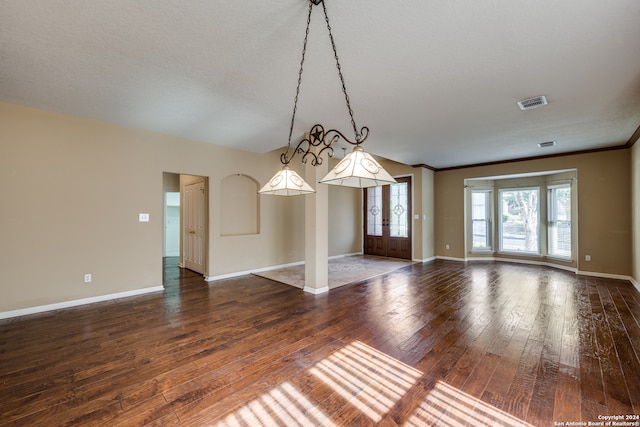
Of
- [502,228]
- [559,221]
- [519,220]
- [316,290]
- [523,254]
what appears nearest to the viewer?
[316,290]

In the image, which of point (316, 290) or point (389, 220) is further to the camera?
point (389, 220)

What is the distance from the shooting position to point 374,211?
8234 millimetres

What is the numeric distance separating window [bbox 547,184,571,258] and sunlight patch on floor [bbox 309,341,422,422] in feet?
20.5

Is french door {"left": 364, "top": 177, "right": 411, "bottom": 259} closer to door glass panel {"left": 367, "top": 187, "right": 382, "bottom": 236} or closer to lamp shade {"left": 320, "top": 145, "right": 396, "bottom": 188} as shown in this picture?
door glass panel {"left": 367, "top": 187, "right": 382, "bottom": 236}

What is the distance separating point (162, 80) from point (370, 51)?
209cm


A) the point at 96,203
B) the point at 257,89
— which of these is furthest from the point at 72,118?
the point at 257,89

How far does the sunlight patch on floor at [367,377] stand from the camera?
5.89ft

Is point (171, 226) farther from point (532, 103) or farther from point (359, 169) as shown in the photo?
point (532, 103)

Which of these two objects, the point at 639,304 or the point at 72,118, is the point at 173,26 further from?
the point at 639,304

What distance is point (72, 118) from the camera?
369cm

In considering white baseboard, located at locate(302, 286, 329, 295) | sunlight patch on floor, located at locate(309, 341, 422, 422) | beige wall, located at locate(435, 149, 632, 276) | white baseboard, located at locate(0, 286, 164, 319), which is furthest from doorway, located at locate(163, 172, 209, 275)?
beige wall, located at locate(435, 149, 632, 276)

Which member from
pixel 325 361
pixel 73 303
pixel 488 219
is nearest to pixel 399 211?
pixel 488 219

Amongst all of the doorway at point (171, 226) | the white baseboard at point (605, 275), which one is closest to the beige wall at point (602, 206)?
the white baseboard at point (605, 275)

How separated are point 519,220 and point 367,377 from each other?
6.97 meters
